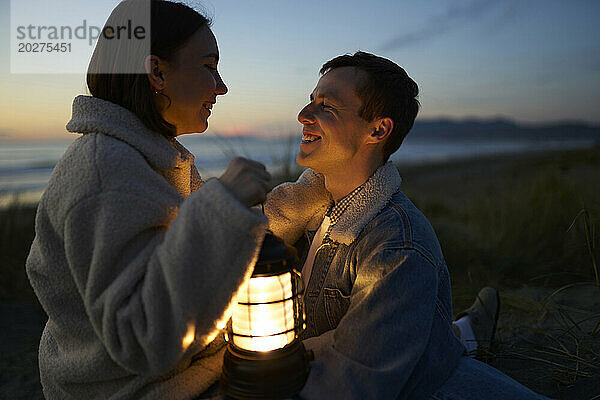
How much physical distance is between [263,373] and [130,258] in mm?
625

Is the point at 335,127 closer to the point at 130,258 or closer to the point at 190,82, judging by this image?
the point at 190,82

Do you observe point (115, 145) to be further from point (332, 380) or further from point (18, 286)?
point (18, 286)

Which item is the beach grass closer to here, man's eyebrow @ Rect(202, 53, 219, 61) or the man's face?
the man's face

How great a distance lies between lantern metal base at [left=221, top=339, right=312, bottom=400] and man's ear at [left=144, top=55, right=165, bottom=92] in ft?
3.49

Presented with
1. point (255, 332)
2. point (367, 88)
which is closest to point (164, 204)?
point (255, 332)

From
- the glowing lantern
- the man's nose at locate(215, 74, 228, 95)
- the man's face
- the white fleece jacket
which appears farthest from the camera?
the man's face

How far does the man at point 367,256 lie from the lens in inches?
73.5

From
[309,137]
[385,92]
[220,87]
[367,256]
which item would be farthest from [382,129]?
[220,87]

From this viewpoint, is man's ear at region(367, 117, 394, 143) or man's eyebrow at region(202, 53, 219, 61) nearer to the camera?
man's eyebrow at region(202, 53, 219, 61)

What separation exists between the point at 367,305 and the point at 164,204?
89 centimetres

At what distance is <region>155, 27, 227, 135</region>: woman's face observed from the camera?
6.31 ft

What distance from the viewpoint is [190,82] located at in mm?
1959

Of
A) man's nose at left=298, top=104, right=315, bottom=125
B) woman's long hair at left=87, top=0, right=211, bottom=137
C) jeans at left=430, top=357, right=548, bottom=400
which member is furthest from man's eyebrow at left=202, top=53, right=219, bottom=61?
jeans at left=430, top=357, right=548, bottom=400

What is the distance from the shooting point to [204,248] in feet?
4.82
